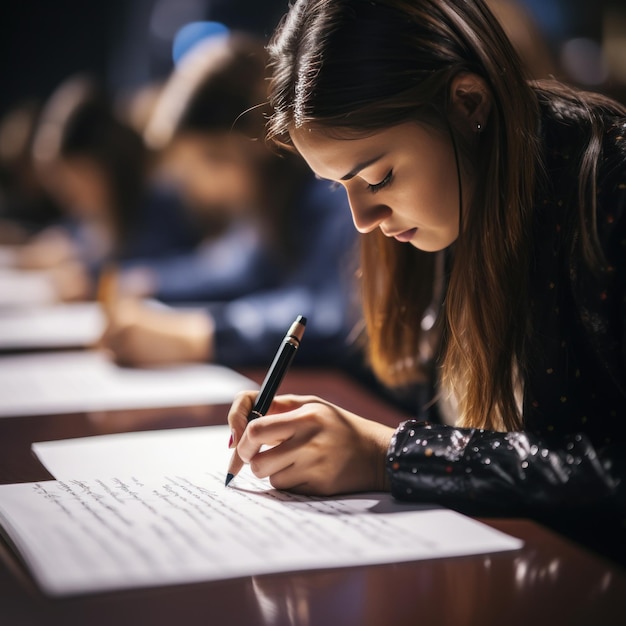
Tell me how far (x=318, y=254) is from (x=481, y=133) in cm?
87

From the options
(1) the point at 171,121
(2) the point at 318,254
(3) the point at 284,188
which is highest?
(1) the point at 171,121

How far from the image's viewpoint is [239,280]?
2.16m

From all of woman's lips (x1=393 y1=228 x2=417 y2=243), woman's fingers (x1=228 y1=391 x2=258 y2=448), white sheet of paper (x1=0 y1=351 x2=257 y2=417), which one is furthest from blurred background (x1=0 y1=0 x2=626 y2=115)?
woman's fingers (x1=228 y1=391 x2=258 y2=448)

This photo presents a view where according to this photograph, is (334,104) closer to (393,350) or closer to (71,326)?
(393,350)

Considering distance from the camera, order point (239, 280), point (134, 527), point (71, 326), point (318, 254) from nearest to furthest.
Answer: point (134, 527) < point (318, 254) < point (71, 326) < point (239, 280)

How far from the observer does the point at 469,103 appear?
2.57ft

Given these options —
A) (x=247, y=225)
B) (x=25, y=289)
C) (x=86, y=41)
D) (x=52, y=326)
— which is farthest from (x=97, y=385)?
(x=86, y=41)

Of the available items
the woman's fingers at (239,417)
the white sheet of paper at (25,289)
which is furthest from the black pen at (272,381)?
the white sheet of paper at (25,289)

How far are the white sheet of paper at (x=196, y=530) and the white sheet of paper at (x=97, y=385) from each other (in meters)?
0.33

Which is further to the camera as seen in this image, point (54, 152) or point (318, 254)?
point (54, 152)

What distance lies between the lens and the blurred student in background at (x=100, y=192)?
8.14 ft

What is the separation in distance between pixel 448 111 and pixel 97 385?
681mm

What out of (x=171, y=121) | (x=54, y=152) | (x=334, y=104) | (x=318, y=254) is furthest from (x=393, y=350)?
(x=54, y=152)

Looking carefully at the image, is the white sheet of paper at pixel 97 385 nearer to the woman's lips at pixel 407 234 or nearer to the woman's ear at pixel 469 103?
the woman's lips at pixel 407 234
